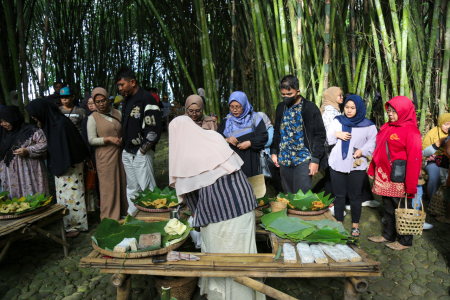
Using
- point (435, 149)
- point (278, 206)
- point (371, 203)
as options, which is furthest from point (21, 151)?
point (435, 149)

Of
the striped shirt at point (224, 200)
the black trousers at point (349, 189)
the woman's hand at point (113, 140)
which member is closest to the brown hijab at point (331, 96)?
the black trousers at point (349, 189)

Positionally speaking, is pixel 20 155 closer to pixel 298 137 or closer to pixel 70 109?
pixel 70 109

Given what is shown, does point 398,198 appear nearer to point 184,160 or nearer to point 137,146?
point 184,160

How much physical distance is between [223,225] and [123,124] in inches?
74.0

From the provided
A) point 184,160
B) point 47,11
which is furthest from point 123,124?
point 184,160

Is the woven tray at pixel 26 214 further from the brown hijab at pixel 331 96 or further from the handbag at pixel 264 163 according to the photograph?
the brown hijab at pixel 331 96

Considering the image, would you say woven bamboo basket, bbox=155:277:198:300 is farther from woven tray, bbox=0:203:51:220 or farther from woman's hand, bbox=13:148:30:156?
Result: woman's hand, bbox=13:148:30:156

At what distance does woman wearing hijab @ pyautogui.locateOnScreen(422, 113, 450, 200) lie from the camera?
3.34 m

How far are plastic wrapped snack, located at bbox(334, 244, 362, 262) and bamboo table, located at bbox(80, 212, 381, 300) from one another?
23mm

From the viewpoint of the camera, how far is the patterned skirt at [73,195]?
127 inches

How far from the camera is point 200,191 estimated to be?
1.74 meters

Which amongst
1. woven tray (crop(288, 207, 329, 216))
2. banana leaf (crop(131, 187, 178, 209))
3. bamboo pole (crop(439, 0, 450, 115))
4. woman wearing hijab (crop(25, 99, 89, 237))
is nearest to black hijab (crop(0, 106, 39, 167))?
woman wearing hijab (crop(25, 99, 89, 237))

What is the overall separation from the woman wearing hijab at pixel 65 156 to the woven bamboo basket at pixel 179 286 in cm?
174

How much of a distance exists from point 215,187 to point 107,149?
1986mm
